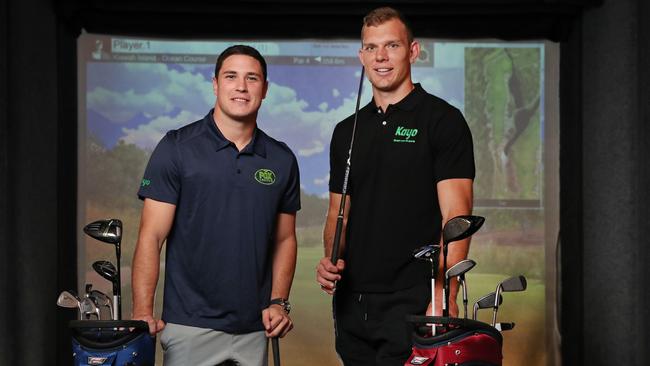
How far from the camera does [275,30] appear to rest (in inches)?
195

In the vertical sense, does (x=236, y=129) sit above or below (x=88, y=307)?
above

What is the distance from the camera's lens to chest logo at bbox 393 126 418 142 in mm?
2805

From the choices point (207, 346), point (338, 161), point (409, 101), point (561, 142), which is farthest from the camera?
point (561, 142)

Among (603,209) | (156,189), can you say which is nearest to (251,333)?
(156,189)

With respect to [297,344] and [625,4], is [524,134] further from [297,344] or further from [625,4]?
[297,344]

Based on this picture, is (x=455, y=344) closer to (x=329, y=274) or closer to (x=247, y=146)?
(x=329, y=274)

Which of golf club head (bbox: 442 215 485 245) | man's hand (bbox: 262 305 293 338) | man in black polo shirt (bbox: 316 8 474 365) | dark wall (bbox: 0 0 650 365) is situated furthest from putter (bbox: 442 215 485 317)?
dark wall (bbox: 0 0 650 365)

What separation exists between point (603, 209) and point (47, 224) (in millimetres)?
2645

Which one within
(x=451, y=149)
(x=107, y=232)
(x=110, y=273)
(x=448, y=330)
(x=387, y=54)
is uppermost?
(x=387, y=54)

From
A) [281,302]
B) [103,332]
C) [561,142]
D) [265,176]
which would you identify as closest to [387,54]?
[265,176]

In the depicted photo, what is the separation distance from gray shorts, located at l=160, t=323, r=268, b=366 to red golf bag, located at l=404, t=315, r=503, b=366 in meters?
0.57

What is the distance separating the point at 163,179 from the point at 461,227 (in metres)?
0.84

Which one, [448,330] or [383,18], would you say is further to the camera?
[383,18]

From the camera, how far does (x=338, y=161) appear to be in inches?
117
